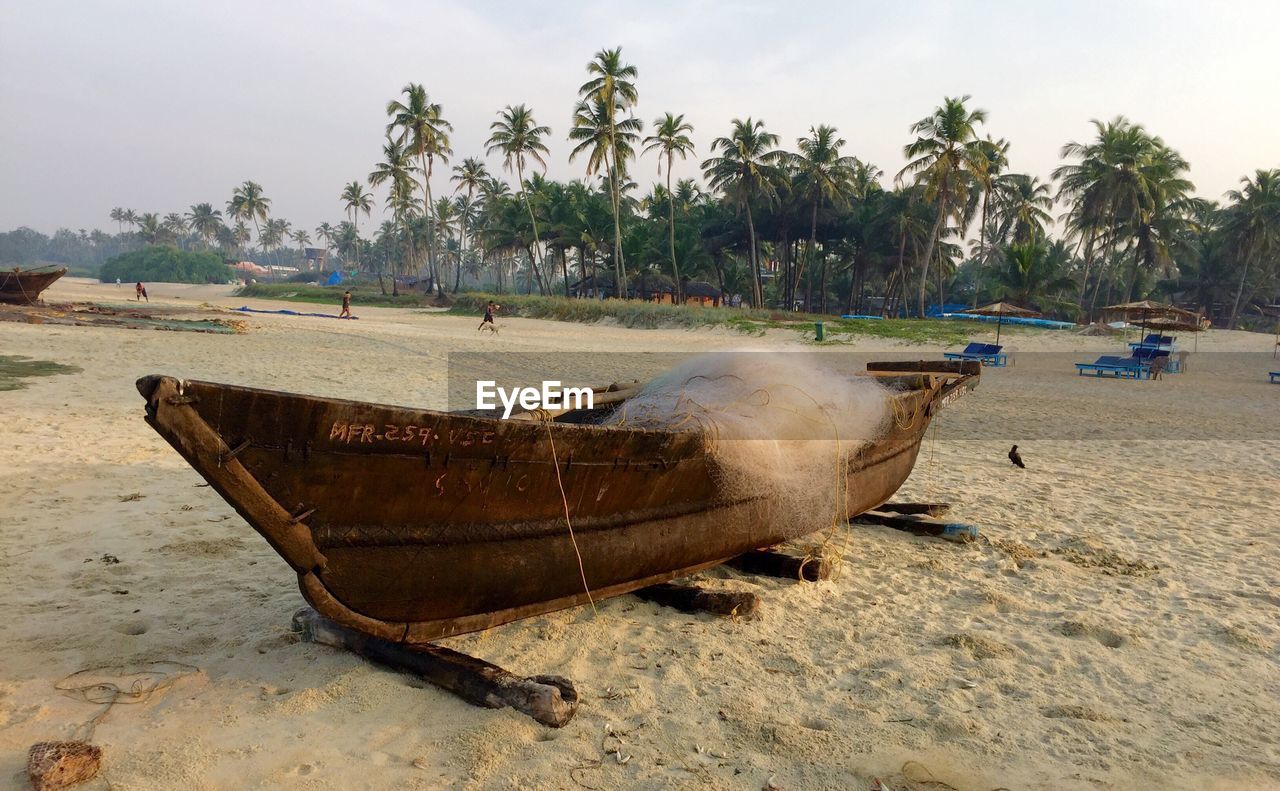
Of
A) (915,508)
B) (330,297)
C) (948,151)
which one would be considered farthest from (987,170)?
(330,297)

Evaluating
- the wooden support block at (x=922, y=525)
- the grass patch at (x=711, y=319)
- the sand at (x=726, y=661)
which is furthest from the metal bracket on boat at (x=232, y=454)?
the grass patch at (x=711, y=319)

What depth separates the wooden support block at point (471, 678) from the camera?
2.94 meters

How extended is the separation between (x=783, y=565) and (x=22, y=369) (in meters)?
12.8

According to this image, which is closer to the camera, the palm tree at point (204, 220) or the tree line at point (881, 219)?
the tree line at point (881, 219)

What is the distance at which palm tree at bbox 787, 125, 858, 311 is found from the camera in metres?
42.0

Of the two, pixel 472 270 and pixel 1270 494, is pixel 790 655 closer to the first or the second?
pixel 1270 494

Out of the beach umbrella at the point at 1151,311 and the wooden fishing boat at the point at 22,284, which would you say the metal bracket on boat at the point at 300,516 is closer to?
the beach umbrella at the point at 1151,311

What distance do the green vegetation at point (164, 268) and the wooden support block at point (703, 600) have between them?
332ft

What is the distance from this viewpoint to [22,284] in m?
24.5

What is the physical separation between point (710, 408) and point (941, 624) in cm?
187

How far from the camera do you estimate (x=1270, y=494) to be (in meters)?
7.61

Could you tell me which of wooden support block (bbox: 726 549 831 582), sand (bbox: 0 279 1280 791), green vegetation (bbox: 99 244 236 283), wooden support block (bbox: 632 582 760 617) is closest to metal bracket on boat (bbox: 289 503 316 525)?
sand (bbox: 0 279 1280 791)

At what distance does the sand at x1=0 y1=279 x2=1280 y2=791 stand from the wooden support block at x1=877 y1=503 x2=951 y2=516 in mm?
384

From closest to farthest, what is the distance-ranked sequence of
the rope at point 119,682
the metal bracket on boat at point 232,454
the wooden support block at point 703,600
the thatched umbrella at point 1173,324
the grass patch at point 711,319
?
the metal bracket on boat at point 232,454, the rope at point 119,682, the wooden support block at point 703,600, the thatched umbrella at point 1173,324, the grass patch at point 711,319
